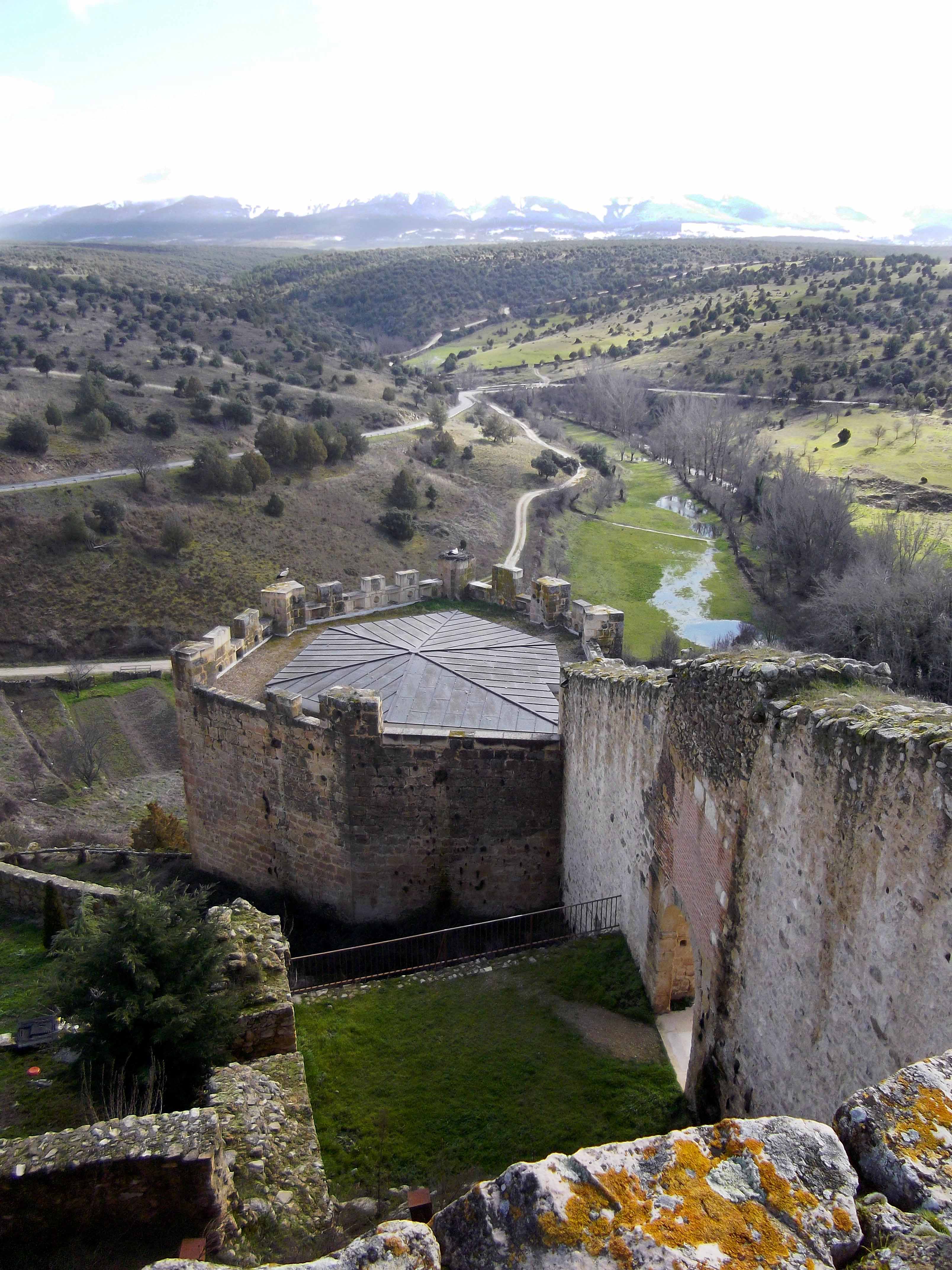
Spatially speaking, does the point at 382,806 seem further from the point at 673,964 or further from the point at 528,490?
the point at 528,490

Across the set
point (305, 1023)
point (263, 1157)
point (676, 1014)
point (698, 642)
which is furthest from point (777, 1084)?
point (698, 642)

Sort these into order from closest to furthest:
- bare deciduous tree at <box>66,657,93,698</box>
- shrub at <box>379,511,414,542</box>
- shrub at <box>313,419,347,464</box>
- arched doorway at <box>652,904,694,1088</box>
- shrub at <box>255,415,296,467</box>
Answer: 1. arched doorway at <box>652,904,694,1088</box>
2. bare deciduous tree at <box>66,657,93,698</box>
3. shrub at <box>379,511,414,542</box>
4. shrub at <box>255,415,296,467</box>
5. shrub at <box>313,419,347,464</box>

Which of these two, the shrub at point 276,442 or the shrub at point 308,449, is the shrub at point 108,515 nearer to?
the shrub at point 276,442

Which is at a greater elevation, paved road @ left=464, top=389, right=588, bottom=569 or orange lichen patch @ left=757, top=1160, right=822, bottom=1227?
orange lichen patch @ left=757, top=1160, right=822, bottom=1227

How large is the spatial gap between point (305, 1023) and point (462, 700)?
555 cm

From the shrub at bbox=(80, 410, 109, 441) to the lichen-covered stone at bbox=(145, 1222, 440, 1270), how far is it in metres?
49.9

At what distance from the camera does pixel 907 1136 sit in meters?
3.21

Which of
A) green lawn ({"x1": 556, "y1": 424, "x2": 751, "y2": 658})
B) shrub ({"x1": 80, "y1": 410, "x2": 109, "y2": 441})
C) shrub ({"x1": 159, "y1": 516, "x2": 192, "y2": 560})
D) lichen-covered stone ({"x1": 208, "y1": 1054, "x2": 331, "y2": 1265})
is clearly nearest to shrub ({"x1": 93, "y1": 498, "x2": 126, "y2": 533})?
shrub ({"x1": 159, "y1": 516, "x2": 192, "y2": 560})

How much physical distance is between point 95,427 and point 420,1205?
159 ft

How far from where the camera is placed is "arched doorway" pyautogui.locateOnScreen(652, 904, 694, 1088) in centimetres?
891

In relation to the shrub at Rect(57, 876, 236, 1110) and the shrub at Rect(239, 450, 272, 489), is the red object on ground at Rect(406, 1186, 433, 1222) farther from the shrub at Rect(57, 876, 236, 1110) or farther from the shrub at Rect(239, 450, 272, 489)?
the shrub at Rect(239, 450, 272, 489)

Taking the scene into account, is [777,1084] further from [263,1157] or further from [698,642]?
[698,642]

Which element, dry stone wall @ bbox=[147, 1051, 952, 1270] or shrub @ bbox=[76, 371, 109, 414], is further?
shrub @ bbox=[76, 371, 109, 414]

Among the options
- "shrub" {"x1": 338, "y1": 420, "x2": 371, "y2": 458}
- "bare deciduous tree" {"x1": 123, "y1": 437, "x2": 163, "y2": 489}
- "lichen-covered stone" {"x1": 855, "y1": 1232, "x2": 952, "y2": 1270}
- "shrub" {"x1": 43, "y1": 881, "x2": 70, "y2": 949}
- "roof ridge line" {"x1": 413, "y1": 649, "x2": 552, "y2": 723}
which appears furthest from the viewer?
"shrub" {"x1": 338, "y1": 420, "x2": 371, "y2": 458}
